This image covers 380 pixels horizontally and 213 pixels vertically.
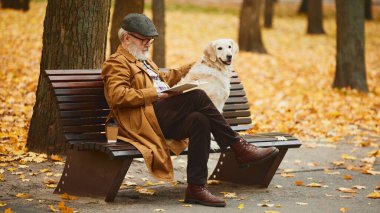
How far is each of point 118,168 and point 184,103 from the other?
76 cm

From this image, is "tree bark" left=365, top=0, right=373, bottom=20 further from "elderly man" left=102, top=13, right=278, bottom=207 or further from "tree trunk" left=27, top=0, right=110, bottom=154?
"elderly man" left=102, top=13, right=278, bottom=207

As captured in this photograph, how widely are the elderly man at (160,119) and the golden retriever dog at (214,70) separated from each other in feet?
2.07

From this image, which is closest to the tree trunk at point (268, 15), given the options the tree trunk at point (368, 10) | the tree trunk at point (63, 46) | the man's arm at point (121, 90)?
the tree trunk at point (368, 10)

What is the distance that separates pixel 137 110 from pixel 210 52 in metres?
1.03

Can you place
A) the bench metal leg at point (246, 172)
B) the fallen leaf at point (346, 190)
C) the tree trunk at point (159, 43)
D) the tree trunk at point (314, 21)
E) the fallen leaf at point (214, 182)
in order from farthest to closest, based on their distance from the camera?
the tree trunk at point (314, 21) < the tree trunk at point (159, 43) < the fallen leaf at point (214, 182) < the bench metal leg at point (246, 172) < the fallen leaf at point (346, 190)

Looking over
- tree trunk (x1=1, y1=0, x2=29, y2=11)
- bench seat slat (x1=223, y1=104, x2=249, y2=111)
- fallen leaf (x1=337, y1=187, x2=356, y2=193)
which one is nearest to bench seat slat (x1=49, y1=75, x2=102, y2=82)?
bench seat slat (x1=223, y1=104, x2=249, y2=111)

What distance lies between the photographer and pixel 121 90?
543cm

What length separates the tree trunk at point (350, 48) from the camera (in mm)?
13336

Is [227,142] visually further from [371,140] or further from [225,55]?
[371,140]

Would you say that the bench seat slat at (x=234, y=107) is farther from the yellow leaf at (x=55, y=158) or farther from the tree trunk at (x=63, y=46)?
the yellow leaf at (x=55, y=158)

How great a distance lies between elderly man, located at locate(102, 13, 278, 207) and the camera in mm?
5434

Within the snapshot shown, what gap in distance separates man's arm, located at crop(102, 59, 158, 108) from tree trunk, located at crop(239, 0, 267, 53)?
525 inches

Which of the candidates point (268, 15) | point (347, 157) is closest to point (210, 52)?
point (347, 157)

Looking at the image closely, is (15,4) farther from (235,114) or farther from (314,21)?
(235,114)
